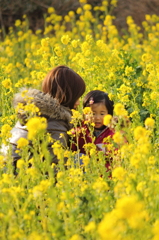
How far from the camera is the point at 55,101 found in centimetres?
371

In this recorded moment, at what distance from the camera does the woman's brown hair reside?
394 centimetres

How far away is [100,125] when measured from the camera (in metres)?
4.17

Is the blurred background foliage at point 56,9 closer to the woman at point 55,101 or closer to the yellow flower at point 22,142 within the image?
the woman at point 55,101

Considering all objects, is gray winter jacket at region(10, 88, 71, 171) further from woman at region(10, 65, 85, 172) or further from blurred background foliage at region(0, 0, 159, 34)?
blurred background foliage at region(0, 0, 159, 34)

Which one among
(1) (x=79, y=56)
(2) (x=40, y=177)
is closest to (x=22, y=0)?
(1) (x=79, y=56)

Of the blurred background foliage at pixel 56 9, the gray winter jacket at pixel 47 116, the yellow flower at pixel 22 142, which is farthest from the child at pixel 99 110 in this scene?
the blurred background foliage at pixel 56 9

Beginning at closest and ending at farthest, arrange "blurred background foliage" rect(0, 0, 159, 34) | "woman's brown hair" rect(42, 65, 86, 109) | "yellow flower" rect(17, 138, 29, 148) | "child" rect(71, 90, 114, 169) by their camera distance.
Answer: "yellow flower" rect(17, 138, 29, 148) → "woman's brown hair" rect(42, 65, 86, 109) → "child" rect(71, 90, 114, 169) → "blurred background foliage" rect(0, 0, 159, 34)

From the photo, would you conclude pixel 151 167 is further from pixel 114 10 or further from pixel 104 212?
pixel 114 10

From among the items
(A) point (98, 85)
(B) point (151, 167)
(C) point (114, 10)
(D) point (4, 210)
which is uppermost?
(C) point (114, 10)

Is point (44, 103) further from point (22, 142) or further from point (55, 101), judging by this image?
point (22, 142)

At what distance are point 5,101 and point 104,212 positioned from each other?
7.49 ft

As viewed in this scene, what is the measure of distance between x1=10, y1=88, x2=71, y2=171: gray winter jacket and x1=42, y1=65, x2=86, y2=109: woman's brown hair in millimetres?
180

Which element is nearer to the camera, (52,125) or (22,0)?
(52,125)

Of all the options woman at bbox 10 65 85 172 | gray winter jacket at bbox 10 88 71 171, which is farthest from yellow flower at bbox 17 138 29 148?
gray winter jacket at bbox 10 88 71 171
